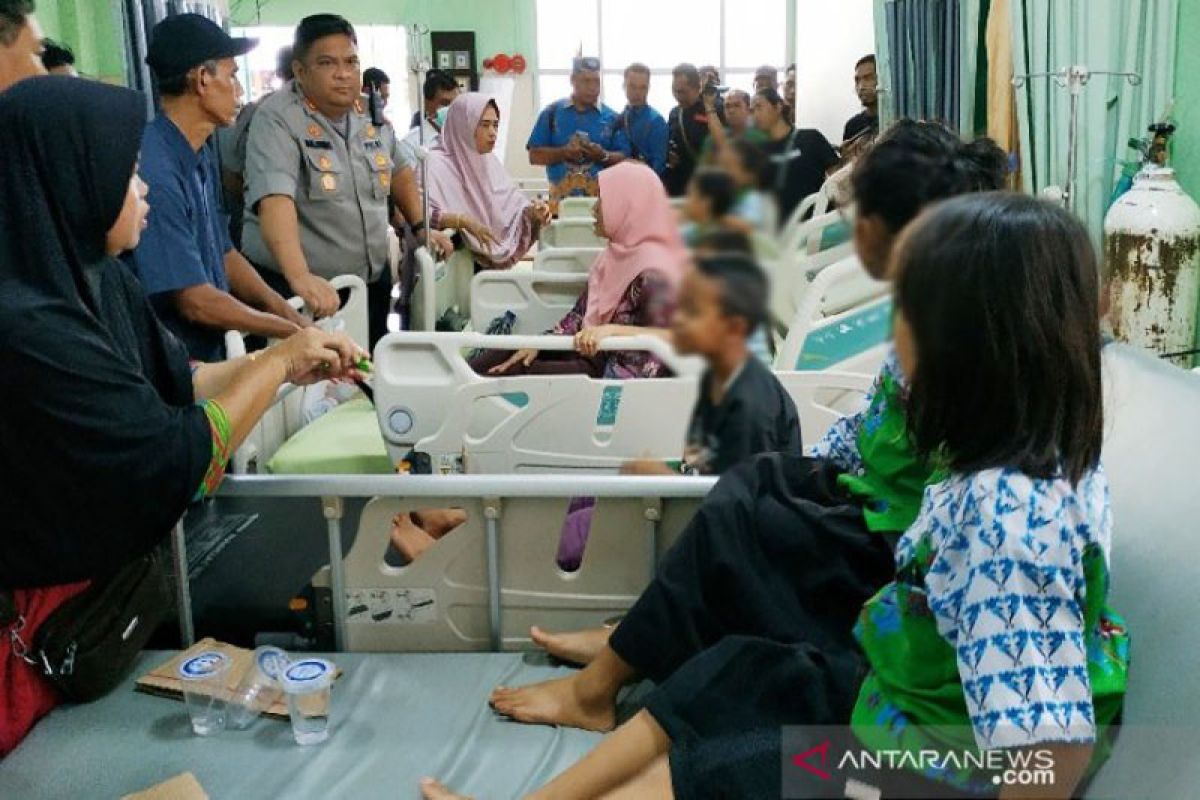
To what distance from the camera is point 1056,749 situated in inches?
19.7

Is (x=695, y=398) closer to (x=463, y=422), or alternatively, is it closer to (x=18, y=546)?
(x=18, y=546)

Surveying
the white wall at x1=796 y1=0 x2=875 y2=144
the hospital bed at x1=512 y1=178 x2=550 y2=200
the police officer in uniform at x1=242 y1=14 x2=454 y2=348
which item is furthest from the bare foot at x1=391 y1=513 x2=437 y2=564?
the white wall at x1=796 y1=0 x2=875 y2=144

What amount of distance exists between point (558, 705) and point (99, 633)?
2.15 ft

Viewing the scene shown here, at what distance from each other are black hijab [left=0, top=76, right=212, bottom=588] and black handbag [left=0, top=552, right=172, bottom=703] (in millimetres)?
109

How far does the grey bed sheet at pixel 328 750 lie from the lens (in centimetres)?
139

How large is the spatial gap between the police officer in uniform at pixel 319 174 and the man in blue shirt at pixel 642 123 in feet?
6.96

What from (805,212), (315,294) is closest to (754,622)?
(805,212)

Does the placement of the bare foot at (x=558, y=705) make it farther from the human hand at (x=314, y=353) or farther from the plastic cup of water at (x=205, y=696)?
the human hand at (x=314, y=353)

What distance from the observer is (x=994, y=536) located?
1.48 ft

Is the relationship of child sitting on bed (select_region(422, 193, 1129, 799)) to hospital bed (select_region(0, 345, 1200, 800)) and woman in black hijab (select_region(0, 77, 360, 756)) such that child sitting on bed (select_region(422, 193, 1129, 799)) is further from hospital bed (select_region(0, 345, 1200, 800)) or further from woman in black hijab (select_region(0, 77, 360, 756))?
woman in black hijab (select_region(0, 77, 360, 756))

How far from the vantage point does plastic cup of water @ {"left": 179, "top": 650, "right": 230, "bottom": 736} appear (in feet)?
4.97

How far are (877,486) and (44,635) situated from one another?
3.85 feet

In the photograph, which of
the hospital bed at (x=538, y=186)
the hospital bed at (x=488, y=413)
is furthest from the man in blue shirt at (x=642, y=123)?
the hospital bed at (x=488, y=413)

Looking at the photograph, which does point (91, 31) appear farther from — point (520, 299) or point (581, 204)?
point (581, 204)
